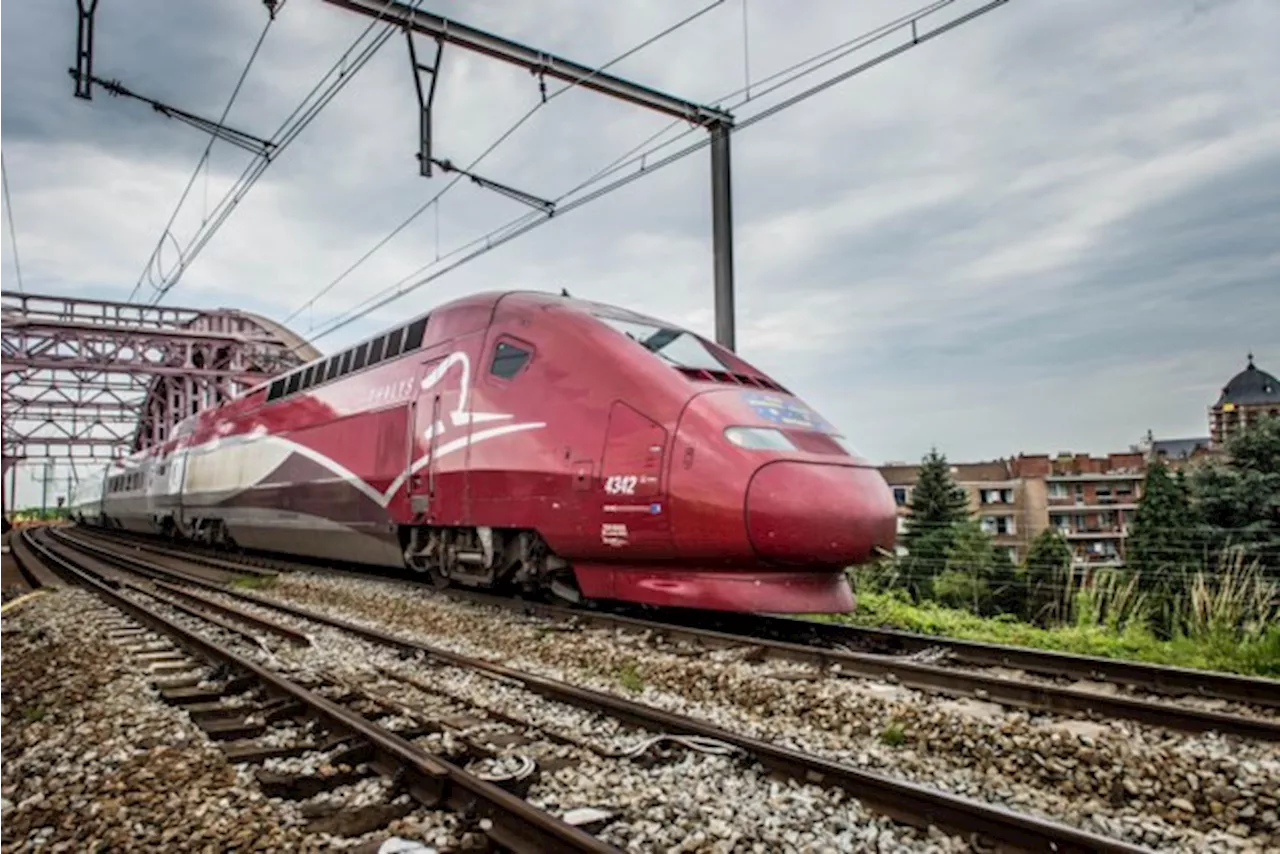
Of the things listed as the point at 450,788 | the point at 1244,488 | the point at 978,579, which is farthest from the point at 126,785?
the point at 1244,488

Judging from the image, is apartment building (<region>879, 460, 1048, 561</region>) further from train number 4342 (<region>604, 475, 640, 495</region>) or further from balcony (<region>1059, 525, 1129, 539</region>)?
train number 4342 (<region>604, 475, 640, 495</region>)

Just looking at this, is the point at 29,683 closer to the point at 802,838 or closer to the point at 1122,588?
the point at 802,838

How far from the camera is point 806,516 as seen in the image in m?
6.62

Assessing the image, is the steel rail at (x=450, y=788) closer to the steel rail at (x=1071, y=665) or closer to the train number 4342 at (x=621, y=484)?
the train number 4342 at (x=621, y=484)

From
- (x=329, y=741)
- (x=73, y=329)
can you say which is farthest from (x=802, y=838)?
(x=73, y=329)

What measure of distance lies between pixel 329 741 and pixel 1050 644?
615 cm

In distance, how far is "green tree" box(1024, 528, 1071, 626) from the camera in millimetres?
9352

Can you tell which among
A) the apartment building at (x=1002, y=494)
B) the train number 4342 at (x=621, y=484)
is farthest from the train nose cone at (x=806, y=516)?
the apartment building at (x=1002, y=494)

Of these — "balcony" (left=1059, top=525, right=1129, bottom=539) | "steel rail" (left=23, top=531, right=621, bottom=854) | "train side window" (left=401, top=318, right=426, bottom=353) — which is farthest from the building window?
"steel rail" (left=23, top=531, right=621, bottom=854)

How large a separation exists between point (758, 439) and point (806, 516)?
29.5 inches

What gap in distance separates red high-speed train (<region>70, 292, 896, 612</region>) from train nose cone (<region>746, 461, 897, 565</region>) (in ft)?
0.04

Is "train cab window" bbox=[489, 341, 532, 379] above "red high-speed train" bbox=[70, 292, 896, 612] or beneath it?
above

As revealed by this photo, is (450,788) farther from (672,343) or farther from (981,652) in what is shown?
(672,343)

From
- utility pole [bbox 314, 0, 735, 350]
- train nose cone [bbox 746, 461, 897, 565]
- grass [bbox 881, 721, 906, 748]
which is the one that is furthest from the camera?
utility pole [bbox 314, 0, 735, 350]
